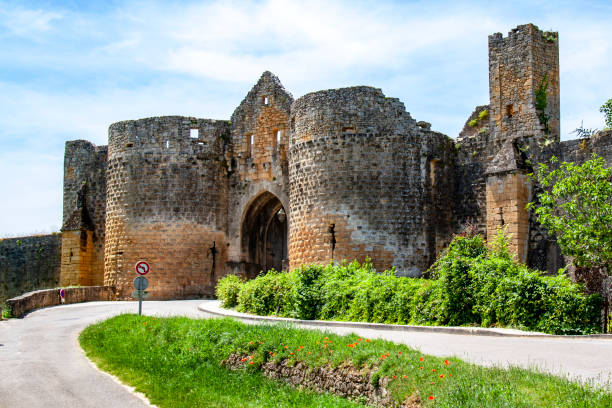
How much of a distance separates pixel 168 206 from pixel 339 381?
19826 millimetres

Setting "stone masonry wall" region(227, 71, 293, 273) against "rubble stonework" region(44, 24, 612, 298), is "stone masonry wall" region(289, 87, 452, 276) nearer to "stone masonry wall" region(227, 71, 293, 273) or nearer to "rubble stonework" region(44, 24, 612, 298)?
"rubble stonework" region(44, 24, 612, 298)

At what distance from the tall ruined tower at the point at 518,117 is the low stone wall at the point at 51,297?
15417mm

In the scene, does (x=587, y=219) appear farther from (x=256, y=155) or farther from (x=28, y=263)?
(x=28, y=263)

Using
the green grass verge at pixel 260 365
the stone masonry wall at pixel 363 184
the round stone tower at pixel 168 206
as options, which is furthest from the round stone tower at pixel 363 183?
the green grass verge at pixel 260 365

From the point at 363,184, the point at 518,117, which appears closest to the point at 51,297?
the point at 363,184

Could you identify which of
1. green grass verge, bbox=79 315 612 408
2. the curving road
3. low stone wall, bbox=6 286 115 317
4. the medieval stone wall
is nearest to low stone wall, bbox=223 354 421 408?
green grass verge, bbox=79 315 612 408

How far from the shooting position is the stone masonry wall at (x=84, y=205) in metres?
32.7

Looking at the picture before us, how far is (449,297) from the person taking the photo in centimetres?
1531

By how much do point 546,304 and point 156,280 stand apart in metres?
18.1

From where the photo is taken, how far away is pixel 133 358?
13.3 m

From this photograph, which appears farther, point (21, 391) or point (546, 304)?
point (546, 304)

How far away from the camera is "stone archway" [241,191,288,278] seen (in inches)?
1177

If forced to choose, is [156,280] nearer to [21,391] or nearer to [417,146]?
[417,146]

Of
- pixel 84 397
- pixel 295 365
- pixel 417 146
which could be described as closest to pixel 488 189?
pixel 417 146
